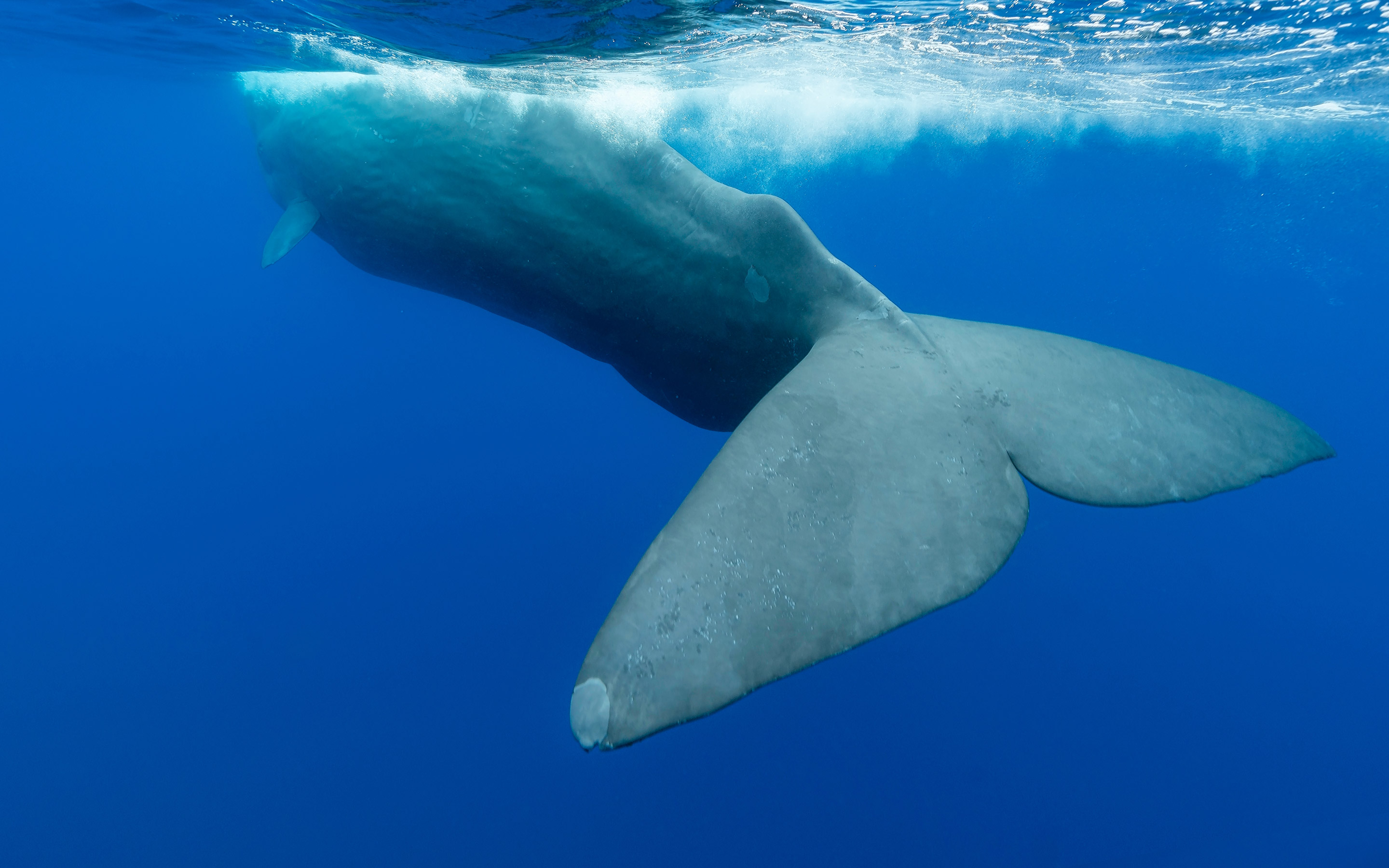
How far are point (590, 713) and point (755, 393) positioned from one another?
3384mm

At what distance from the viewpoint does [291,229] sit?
28.6 feet

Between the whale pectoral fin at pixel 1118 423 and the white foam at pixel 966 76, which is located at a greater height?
the white foam at pixel 966 76

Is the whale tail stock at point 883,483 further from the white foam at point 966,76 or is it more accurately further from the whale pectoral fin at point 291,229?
the whale pectoral fin at point 291,229

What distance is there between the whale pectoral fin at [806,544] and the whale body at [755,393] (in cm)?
1

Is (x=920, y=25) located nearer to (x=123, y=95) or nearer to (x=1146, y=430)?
(x=1146, y=430)

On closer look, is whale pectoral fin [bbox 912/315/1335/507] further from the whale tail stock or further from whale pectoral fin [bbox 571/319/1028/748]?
whale pectoral fin [bbox 571/319/1028/748]

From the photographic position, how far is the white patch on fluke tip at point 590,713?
2.12 meters

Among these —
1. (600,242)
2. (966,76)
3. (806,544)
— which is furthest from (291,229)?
(966,76)

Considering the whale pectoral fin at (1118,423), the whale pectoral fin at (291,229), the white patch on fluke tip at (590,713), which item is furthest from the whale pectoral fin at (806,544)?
the whale pectoral fin at (291,229)

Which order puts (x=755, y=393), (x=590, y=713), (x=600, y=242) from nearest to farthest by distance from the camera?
(x=590, y=713)
(x=755, y=393)
(x=600, y=242)

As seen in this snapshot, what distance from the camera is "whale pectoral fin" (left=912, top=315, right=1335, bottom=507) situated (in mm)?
3523

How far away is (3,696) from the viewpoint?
48.0ft

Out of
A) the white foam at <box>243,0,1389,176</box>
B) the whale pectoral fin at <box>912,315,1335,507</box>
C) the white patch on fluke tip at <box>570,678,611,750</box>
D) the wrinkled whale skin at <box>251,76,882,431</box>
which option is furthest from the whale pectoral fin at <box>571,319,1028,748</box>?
the white foam at <box>243,0,1389,176</box>

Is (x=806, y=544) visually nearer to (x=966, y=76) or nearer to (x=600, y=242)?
(x=600, y=242)
